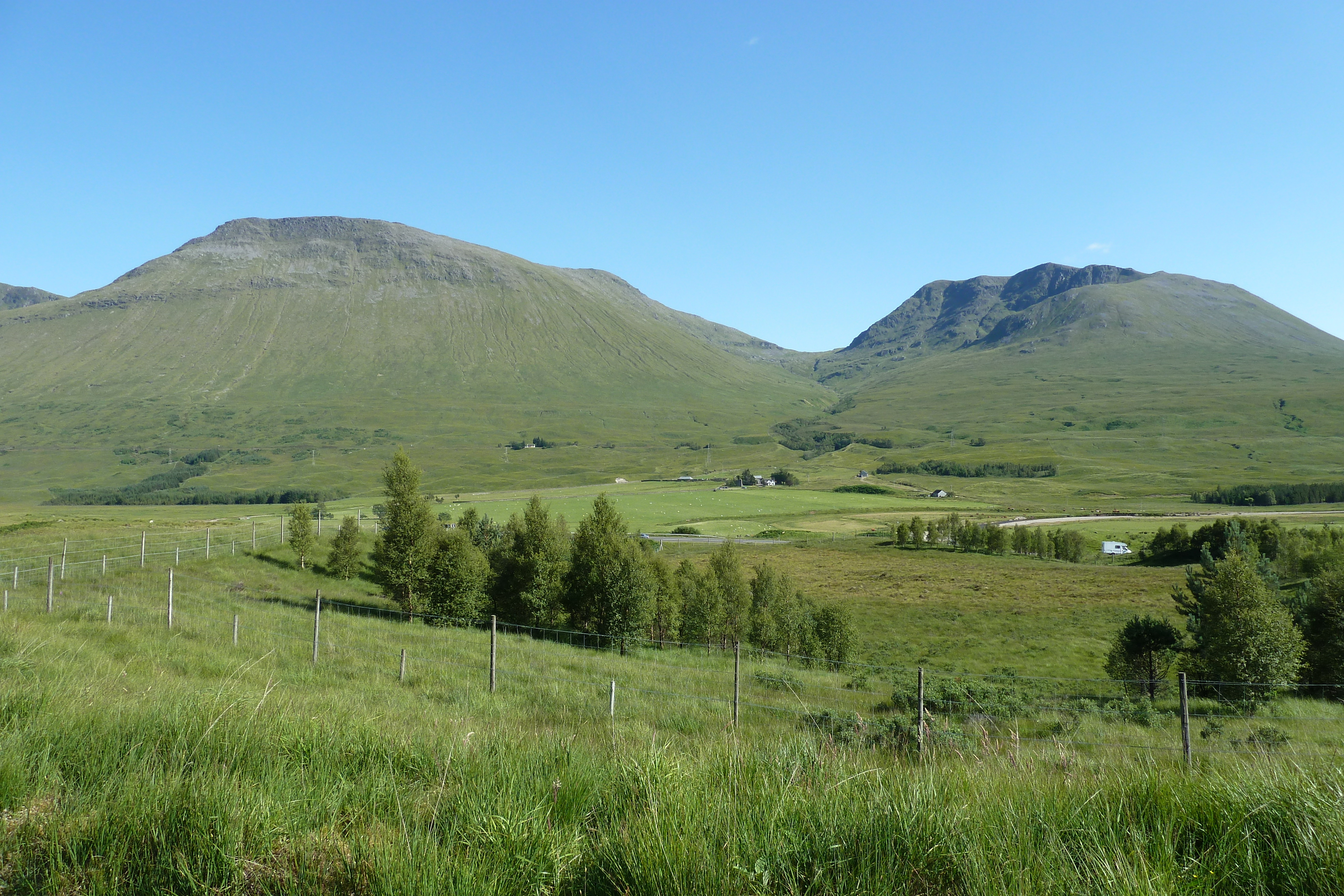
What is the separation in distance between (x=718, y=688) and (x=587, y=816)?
1393 cm


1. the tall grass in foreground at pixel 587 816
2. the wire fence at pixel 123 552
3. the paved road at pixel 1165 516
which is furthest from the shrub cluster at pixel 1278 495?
the tall grass in foreground at pixel 587 816

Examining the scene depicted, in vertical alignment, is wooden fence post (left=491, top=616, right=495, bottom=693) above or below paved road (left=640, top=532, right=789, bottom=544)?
above

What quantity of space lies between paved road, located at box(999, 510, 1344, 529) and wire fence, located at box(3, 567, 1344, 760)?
103m

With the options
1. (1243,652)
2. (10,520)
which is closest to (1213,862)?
(1243,652)

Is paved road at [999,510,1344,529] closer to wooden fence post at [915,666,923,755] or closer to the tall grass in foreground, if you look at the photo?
wooden fence post at [915,666,923,755]

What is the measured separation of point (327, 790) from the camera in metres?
4.07

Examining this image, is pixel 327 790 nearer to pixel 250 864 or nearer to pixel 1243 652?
pixel 250 864

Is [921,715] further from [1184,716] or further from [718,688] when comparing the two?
[718,688]

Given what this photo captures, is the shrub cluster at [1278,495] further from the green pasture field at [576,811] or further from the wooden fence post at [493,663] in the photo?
the green pasture field at [576,811]

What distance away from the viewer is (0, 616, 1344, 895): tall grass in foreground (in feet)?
10.1

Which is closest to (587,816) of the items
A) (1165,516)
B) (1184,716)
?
(1184,716)

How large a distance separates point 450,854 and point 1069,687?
3835 cm

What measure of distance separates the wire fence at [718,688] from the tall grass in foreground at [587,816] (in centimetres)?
168

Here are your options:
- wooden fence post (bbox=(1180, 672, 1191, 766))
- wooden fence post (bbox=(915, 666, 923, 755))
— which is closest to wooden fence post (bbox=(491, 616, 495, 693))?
wooden fence post (bbox=(915, 666, 923, 755))
